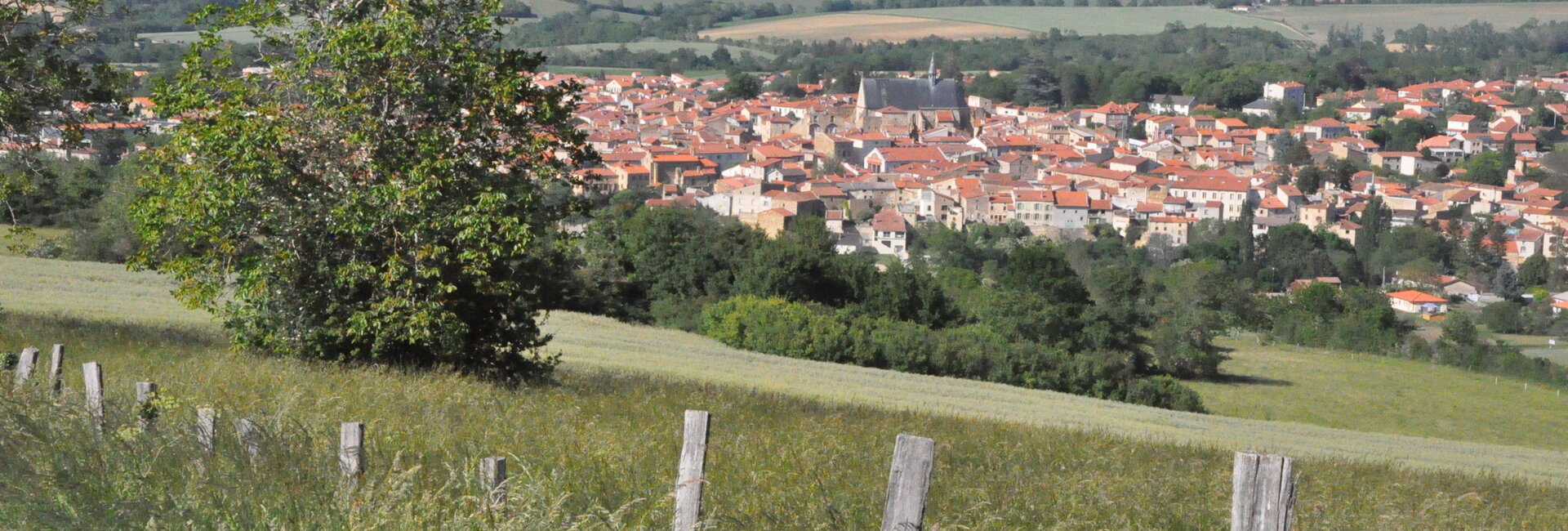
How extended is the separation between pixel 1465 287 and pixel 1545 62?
12650cm

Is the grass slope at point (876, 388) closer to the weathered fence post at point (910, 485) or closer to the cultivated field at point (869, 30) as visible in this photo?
the weathered fence post at point (910, 485)

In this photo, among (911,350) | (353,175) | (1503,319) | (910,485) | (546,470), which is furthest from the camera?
(1503,319)

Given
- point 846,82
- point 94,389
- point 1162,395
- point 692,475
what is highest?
point 692,475

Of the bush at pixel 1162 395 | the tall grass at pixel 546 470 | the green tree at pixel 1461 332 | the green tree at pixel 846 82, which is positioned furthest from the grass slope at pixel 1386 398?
the green tree at pixel 846 82

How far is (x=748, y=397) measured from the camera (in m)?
10.6

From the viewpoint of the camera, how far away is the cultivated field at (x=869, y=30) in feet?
608

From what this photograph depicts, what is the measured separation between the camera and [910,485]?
310 centimetres

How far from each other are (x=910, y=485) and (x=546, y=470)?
195cm

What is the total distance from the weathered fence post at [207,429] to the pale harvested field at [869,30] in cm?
17850

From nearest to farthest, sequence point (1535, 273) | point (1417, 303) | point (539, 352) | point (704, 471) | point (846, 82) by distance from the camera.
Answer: point (704, 471) → point (539, 352) → point (1417, 303) → point (1535, 273) → point (846, 82)

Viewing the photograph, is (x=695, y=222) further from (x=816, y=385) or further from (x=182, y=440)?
(x=182, y=440)

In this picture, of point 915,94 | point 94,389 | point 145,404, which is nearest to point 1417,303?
point 94,389

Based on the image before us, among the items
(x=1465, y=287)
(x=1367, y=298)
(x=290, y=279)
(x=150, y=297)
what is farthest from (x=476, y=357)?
(x=1465, y=287)

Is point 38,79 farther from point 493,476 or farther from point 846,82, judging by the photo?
point 846,82
